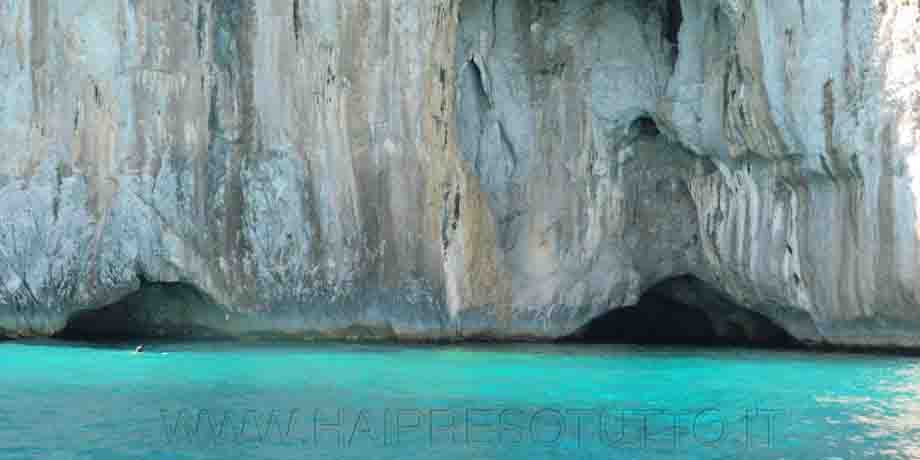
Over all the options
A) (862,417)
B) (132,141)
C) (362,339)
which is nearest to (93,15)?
(132,141)

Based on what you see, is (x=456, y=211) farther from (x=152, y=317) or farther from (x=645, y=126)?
(x=152, y=317)

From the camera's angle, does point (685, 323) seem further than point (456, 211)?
Yes

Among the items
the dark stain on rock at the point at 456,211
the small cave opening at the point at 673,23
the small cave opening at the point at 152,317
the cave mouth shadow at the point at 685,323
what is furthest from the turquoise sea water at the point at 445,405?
the small cave opening at the point at 673,23

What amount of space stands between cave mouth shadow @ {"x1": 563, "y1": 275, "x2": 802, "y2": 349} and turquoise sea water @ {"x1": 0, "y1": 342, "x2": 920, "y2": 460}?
14.9ft

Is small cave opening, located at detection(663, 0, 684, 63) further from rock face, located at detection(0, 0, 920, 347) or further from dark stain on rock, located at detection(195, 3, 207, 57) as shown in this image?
dark stain on rock, located at detection(195, 3, 207, 57)

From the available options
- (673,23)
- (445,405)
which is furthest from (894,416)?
(673,23)

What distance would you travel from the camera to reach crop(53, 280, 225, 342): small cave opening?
2002 cm

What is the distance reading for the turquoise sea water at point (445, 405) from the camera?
29.5ft

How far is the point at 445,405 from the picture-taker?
1123 cm

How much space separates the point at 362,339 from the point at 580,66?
254 inches

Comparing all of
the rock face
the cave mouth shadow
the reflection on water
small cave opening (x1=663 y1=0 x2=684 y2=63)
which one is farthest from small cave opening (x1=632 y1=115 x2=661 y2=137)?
the reflection on water

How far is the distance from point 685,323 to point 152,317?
1037 centimetres

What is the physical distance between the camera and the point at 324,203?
750 inches

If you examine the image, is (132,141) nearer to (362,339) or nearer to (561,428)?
(362,339)
